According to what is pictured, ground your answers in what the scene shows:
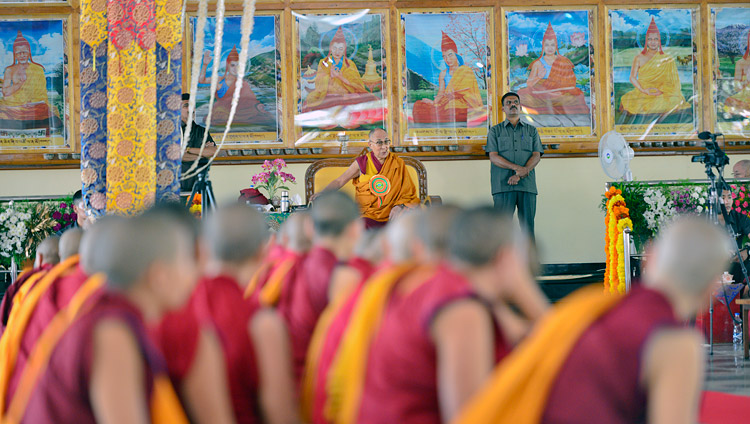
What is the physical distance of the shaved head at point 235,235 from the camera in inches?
80.7

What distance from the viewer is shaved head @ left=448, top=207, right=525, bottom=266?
1.61 m

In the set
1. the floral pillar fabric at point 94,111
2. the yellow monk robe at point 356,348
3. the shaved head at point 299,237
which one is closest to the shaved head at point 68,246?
the shaved head at point 299,237

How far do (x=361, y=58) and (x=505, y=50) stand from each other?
5.47 feet

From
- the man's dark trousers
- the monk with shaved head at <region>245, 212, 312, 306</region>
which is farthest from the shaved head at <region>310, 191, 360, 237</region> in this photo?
the man's dark trousers

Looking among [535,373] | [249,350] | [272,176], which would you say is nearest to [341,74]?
[272,176]

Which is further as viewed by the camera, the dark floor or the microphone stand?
the microphone stand

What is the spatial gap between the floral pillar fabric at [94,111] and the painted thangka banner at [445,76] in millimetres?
4880

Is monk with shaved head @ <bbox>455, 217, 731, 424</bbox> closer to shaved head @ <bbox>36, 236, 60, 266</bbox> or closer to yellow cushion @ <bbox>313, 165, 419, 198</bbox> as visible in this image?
shaved head @ <bbox>36, 236, 60, 266</bbox>

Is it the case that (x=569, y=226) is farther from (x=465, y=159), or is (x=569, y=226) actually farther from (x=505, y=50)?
(x=505, y=50)

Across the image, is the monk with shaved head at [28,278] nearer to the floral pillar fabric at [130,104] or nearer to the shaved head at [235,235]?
the shaved head at [235,235]

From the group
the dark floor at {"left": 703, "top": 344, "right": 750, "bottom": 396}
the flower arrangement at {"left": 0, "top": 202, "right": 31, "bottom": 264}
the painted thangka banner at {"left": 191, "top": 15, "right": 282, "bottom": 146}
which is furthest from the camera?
the painted thangka banner at {"left": 191, "top": 15, "right": 282, "bottom": 146}

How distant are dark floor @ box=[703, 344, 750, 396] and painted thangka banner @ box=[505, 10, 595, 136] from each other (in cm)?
350

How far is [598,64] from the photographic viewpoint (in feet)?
29.4

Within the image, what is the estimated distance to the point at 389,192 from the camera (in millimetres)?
7199
